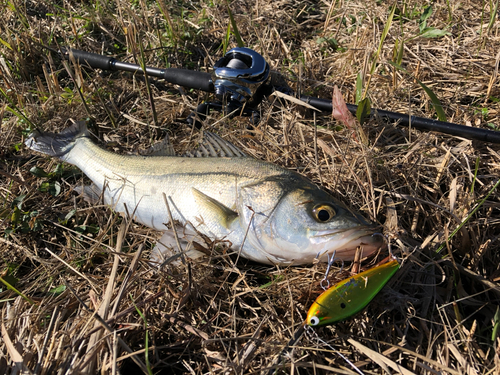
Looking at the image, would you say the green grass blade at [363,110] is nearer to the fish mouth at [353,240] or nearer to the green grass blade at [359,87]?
the green grass blade at [359,87]

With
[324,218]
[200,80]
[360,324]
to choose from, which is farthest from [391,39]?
[360,324]

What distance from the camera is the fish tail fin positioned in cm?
325

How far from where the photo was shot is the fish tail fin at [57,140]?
325 cm

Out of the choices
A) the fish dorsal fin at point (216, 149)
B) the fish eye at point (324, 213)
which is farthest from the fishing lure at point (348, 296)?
the fish dorsal fin at point (216, 149)

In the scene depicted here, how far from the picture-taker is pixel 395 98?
355cm

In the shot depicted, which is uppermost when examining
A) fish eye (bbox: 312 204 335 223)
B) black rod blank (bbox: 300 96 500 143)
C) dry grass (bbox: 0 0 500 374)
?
black rod blank (bbox: 300 96 500 143)

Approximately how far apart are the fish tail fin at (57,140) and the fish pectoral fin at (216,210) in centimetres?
152

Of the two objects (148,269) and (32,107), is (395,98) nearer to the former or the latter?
(148,269)

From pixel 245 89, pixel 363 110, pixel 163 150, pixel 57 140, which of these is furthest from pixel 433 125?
pixel 57 140

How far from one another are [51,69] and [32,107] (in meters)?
0.60

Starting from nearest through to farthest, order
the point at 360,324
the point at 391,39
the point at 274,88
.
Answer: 1. the point at 360,324
2. the point at 274,88
3. the point at 391,39

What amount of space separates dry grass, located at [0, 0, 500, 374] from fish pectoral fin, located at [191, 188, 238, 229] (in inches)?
9.7

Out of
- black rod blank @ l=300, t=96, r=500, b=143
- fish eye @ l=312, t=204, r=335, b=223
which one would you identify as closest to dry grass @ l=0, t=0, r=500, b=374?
black rod blank @ l=300, t=96, r=500, b=143

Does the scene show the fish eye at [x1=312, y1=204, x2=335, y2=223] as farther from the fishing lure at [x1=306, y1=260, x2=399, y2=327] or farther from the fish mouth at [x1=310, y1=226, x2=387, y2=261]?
the fishing lure at [x1=306, y1=260, x2=399, y2=327]
